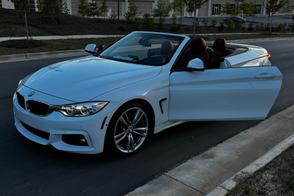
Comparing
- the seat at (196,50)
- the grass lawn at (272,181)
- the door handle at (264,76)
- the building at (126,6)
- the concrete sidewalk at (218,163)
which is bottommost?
the concrete sidewalk at (218,163)

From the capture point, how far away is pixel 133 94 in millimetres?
4473

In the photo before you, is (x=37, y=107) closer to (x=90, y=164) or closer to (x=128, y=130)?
(x=90, y=164)

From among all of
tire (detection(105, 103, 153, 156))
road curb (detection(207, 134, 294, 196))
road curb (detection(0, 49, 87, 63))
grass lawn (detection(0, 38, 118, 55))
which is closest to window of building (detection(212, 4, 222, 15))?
grass lawn (detection(0, 38, 118, 55))

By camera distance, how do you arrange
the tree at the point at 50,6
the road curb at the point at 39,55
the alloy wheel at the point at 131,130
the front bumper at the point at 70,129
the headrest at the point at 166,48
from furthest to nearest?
the tree at the point at 50,6
the road curb at the point at 39,55
the headrest at the point at 166,48
the alloy wheel at the point at 131,130
the front bumper at the point at 70,129

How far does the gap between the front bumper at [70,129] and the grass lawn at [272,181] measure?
1.51 meters

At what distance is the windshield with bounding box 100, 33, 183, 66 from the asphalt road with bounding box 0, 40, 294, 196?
1.11 m

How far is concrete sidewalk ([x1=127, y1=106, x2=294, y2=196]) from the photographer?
155 inches

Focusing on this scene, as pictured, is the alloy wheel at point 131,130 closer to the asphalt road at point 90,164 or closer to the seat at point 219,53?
the asphalt road at point 90,164

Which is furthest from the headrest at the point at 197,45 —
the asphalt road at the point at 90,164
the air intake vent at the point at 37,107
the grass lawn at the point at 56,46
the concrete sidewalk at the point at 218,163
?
the grass lawn at the point at 56,46

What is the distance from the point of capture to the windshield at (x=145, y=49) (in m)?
5.38

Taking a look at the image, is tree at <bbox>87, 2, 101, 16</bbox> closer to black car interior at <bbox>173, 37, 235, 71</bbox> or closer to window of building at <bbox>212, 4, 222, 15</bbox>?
black car interior at <bbox>173, 37, 235, 71</bbox>

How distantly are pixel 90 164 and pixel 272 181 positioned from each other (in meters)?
2.00

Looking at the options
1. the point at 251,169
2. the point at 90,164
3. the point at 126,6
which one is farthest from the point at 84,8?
the point at 251,169

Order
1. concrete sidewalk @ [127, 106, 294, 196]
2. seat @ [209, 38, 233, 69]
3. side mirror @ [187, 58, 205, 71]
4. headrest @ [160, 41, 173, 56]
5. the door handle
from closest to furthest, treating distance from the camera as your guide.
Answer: concrete sidewalk @ [127, 106, 294, 196]
side mirror @ [187, 58, 205, 71]
the door handle
headrest @ [160, 41, 173, 56]
seat @ [209, 38, 233, 69]
